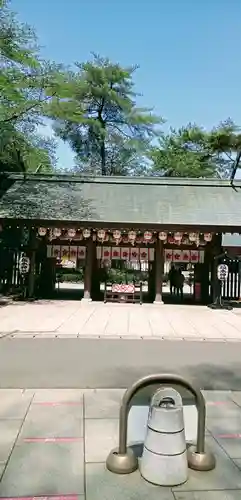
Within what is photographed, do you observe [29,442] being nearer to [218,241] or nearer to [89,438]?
[89,438]

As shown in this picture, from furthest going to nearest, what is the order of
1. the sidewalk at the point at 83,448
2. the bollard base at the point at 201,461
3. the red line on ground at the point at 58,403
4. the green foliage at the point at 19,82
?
1. the green foliage at the point at 19,82
2. the red line on ground at the point at 58,403
3. the bollard base at the point at 201,461
4. the sidewalk at the point at 83,448

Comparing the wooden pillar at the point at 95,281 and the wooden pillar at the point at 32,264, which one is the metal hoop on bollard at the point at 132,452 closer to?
the wooden pillar at the point at 32,264

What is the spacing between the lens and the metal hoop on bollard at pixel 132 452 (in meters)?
3.62

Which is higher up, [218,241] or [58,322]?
[218,241]

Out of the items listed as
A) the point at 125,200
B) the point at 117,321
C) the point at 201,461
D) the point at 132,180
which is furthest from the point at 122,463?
the point at 132,180

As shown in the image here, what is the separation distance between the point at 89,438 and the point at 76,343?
16.4 feet

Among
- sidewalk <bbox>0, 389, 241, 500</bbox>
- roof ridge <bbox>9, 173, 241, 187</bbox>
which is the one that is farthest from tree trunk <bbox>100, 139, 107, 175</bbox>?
sidewalk <bbox>0, 389, 241, 500</bbox>

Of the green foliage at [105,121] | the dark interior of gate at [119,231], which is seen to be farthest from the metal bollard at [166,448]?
the green foliage at [105,121]

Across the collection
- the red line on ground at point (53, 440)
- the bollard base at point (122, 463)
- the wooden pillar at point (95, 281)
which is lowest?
the red line on ground at point (53, 440)

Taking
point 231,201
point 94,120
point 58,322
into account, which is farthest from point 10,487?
point 94,120

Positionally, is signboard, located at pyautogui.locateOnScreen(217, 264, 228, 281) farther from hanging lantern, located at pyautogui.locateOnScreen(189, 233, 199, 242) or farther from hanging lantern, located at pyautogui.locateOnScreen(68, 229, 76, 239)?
hanging lantern, located at pyautogui.locateOnScreen(68, 229, 76, 239)

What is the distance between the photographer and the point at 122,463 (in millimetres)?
3686

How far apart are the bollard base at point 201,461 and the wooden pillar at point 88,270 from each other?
47.6ft

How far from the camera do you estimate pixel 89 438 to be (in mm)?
4348
